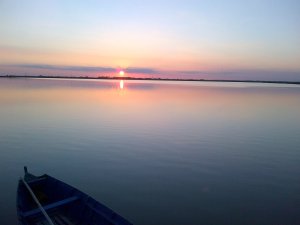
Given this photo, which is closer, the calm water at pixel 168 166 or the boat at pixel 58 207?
the boat at pixel 58 207

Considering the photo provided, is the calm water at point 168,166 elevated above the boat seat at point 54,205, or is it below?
below

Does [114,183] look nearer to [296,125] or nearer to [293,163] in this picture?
[293,163]

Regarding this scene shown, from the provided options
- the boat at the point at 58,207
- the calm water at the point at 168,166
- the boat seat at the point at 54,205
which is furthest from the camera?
the calm water at the point at 168,166

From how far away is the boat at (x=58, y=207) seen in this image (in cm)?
834

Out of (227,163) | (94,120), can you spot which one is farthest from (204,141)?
(94,120)

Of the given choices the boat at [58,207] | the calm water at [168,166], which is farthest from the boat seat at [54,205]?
the calm water at [168,166]

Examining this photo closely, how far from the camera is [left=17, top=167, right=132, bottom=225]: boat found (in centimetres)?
834

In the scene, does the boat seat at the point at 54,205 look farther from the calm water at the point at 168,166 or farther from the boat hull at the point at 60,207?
the calm water at the point at 168,166

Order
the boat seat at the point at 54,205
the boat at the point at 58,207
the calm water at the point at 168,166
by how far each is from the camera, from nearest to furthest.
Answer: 1. the boat at the point at 58,207
2. the boat seat at the point at 54,205
3. the calm water at the point at 168,166

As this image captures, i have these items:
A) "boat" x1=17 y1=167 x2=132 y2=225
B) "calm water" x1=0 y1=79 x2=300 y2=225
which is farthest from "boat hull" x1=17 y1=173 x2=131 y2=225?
"calm water" x1=0 y1=79 x2=300 y2=225

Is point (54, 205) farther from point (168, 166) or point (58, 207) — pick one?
point (168, 166)

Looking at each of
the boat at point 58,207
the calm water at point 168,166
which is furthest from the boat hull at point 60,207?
the calm water at point 168,166

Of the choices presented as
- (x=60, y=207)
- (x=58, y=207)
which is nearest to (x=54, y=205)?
(x=58, y=207)

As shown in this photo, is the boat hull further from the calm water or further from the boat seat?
the calm water
